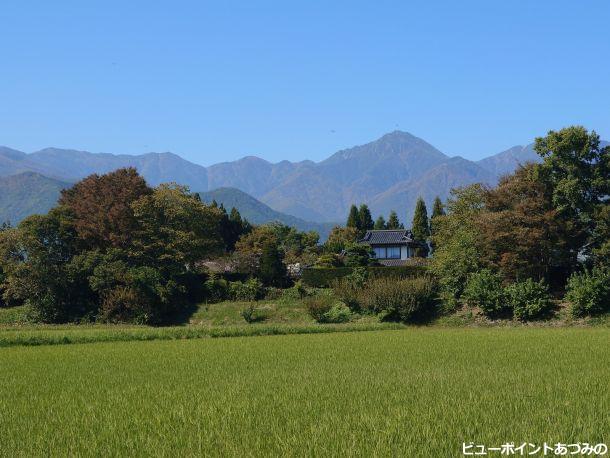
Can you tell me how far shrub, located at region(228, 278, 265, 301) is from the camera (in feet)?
140

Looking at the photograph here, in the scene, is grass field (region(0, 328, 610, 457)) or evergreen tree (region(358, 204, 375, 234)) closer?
grass field (region(0, 328, 610, 457))

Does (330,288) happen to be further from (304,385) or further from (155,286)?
(304,385)

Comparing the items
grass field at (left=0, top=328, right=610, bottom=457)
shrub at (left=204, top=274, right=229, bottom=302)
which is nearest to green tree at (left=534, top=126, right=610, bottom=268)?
grass field at (left=0, top=328, right=610, bottom=457)

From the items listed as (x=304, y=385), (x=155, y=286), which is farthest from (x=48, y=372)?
(x=155, y=286)

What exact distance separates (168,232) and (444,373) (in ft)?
104

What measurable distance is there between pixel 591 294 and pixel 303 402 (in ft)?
88.3

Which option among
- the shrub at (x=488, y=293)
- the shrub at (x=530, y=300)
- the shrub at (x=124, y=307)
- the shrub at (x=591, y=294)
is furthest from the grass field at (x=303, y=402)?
the shrub at (x=124, y=307)

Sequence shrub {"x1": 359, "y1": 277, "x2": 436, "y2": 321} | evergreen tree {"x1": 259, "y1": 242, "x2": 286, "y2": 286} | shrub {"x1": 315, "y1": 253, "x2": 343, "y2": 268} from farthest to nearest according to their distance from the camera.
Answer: shrub {"x1": 315, "y1": 253, "x2": 343, "y2": 268}, evergreen tree {"x1": 259, "y1": 242, "x2": 286, "y2": 286}, shrub {"x1": 359, "y1": 277, "x2": 436, "y2": 321}

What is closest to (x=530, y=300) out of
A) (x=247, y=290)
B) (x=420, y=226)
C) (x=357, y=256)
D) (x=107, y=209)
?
(x=357, y=256)

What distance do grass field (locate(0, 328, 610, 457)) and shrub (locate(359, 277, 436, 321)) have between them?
1689 centimetres

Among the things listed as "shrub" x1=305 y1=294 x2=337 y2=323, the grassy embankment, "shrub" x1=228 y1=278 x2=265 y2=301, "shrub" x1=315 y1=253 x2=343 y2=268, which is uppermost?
"shrub" x1=315 y1=253 x2=343 y2=268

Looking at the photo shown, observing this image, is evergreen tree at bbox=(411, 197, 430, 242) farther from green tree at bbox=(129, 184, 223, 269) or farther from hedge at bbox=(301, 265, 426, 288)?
green tree at bbox=(129, 184, 223, 269)

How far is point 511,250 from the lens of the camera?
35656 mm

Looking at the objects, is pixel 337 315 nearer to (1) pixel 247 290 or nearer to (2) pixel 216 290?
(1) pixel 247 290
